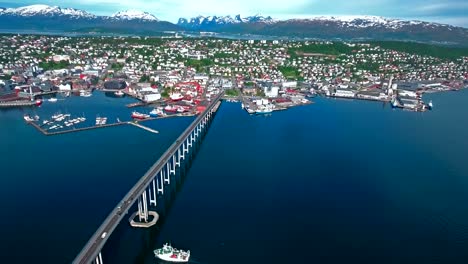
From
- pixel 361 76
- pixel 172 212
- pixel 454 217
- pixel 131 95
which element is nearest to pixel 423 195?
pixel 454 217

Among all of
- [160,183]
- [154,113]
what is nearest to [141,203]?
[160,183]

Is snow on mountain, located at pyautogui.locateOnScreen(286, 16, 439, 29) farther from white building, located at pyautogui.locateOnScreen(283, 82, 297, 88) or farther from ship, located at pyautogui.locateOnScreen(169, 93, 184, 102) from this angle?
ship, located at pyautogui.locateOnScreen(169, 93, 184, 102)

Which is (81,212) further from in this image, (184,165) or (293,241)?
(293,241)

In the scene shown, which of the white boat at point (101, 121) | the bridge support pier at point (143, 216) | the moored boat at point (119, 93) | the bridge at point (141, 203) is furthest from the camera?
the moored boat at point (119, 93)

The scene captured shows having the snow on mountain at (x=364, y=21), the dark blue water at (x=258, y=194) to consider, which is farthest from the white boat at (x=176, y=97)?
the snow on mountain at (x=364, y=21)

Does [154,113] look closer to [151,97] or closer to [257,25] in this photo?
[151,97]

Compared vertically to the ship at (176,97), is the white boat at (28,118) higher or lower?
lower

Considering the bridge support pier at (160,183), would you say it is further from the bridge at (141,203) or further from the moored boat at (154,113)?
the moored boat at (154,113)

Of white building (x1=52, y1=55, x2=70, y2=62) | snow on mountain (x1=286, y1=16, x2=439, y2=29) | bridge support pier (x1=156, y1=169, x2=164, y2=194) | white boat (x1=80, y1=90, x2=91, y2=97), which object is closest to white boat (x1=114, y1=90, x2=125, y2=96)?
white boat (x1=80, y1=90, x2=91, y2=97)

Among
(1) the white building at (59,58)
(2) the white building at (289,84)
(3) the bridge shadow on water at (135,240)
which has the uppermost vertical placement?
(1) the white building at (59,58)
